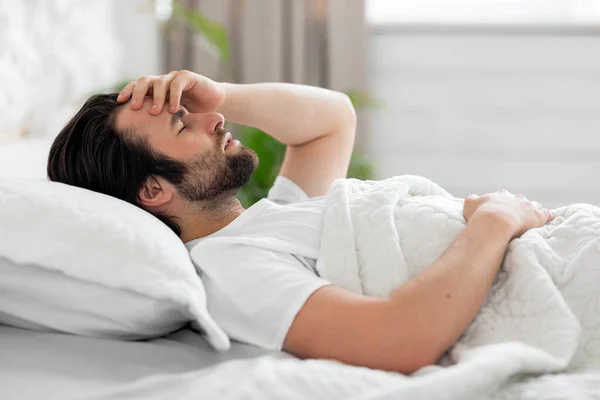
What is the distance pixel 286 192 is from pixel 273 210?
38 cm

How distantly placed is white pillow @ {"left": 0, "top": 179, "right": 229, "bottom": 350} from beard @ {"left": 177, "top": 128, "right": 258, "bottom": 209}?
29 centimetres

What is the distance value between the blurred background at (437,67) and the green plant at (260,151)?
17 centimetres

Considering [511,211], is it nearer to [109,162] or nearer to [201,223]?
[201,223]

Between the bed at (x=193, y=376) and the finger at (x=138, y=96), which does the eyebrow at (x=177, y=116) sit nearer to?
the finger at (x=138, y=96)

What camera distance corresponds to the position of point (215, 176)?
140 cm

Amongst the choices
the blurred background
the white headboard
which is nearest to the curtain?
the blurred background

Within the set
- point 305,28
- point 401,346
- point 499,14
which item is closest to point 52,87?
point 305,28

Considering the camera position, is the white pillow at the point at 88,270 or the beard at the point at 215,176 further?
the beard at the point at 215,176

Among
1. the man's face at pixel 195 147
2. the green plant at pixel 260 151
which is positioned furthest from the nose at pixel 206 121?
the green plant at pixel 260 151

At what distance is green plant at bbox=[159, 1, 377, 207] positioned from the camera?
126 inches

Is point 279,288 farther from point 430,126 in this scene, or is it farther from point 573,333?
point 430,126

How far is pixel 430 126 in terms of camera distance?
3.76 metres

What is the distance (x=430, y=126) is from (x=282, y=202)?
→ 2.28 meters

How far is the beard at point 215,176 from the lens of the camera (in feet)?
4.52
